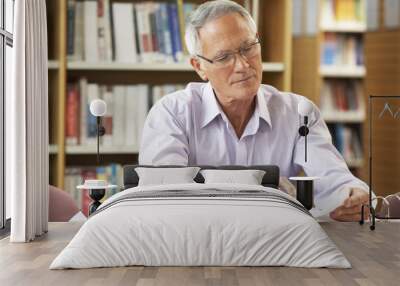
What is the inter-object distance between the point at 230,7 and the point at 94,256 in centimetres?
236

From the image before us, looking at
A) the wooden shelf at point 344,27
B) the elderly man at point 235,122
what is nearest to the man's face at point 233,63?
the elderly man at point 235,122

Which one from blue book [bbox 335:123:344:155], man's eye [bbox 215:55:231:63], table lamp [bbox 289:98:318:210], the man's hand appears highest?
man's eye [bbox 215:55:231:63]

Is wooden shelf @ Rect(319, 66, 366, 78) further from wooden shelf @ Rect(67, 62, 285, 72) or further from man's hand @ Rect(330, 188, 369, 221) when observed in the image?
man's hand @ Rect(330, 188, 369, 221)

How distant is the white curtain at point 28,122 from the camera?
4.11m

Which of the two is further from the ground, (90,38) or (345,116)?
(90,38)

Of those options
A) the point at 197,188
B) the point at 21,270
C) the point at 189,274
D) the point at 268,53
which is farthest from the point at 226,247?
the point at 268,53

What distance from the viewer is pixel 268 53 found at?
5078mm

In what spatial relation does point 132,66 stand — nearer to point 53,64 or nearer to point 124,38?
point 124,38

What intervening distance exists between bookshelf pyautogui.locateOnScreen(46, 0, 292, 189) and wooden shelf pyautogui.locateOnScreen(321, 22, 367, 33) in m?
0.26

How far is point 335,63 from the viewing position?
193 inches

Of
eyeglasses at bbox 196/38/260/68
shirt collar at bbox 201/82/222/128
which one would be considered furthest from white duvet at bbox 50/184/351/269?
eyeglasses at bbox 196/38/260/68

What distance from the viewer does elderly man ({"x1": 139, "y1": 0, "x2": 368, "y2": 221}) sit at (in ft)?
15.9

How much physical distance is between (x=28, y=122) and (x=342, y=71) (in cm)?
222

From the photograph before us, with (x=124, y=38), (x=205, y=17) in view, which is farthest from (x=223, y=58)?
(x=124, y=38)
